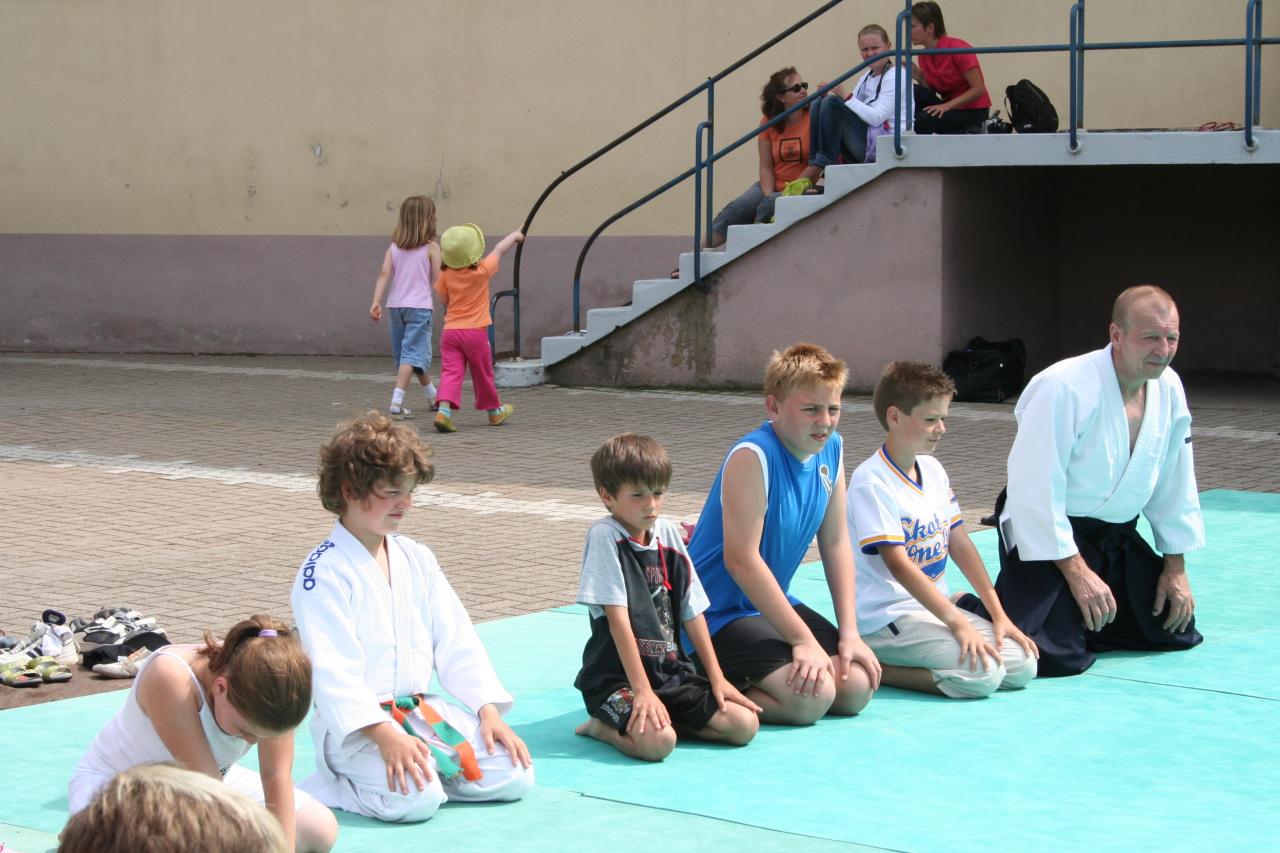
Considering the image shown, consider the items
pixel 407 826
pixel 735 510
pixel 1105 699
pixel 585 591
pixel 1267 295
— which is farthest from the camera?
pixel 1267 295

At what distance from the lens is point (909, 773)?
493 centimetres

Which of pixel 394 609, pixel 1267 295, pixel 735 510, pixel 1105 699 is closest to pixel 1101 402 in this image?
pixel 1105 699

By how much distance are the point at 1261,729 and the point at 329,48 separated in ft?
46.2

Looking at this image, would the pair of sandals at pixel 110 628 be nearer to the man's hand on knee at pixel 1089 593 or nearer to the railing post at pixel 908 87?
the man's hand on knee at pixel 1089 593

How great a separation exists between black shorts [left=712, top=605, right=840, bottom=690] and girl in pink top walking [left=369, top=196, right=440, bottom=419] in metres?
7.92

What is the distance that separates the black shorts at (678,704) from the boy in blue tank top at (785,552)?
0.28 meters

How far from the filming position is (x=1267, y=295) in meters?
15.9

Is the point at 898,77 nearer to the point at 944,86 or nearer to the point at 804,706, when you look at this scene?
the point at 944,86

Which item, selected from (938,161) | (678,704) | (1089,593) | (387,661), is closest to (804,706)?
(678,704)

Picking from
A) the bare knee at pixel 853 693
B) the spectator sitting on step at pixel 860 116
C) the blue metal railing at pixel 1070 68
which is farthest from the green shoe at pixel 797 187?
the bare knee at pixel 853 693

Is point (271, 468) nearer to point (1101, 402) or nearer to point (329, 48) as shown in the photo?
point (1101, 402)

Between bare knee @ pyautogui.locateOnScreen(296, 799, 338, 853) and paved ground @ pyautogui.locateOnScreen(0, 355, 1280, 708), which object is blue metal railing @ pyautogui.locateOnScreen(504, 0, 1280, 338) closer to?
paved ground @ pyautogui.locateOnScreen(0, 355, 1280, 708)

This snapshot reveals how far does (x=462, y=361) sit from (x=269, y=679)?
8925 mm

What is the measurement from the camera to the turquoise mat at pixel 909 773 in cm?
441
